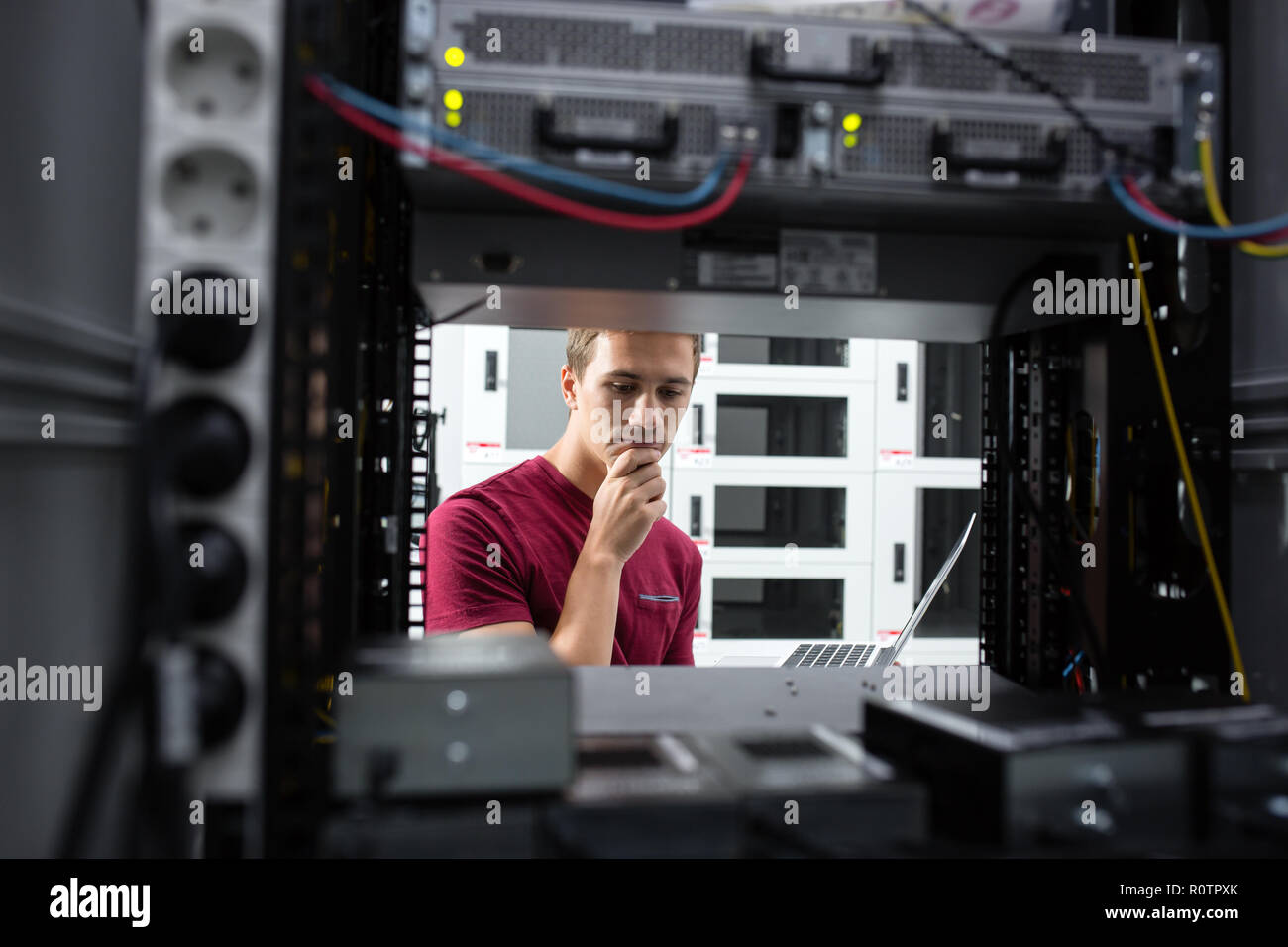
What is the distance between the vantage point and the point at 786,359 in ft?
10.0

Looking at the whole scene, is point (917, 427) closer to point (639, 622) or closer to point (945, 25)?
point (639, 622)

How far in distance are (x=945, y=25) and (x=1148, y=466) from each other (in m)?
0.64

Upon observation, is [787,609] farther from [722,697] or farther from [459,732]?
[459,732]

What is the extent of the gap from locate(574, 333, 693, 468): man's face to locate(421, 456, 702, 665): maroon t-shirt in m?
0.20

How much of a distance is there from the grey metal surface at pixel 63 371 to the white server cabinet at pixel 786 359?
2110 mm

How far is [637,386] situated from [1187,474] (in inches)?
38.7

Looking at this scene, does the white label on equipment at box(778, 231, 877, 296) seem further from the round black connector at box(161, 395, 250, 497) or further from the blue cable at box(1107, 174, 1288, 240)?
the round black connector at box(161, 395, 250, 497)

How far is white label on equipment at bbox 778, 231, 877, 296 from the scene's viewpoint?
1.08m

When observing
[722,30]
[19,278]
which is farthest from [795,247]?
[19,278]

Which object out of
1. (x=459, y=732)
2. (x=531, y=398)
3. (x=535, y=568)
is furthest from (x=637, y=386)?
(x=531, y=398)

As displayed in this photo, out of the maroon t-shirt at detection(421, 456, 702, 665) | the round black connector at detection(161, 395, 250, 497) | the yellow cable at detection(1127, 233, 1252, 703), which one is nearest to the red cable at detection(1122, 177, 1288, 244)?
the yellow cable at detection(1127, 233, 1252, 703)

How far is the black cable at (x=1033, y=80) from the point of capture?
96 cm

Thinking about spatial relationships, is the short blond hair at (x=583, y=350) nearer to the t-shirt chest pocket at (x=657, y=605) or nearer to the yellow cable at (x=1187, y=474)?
the t-shirt chest pocket at (x=657, y=605)
